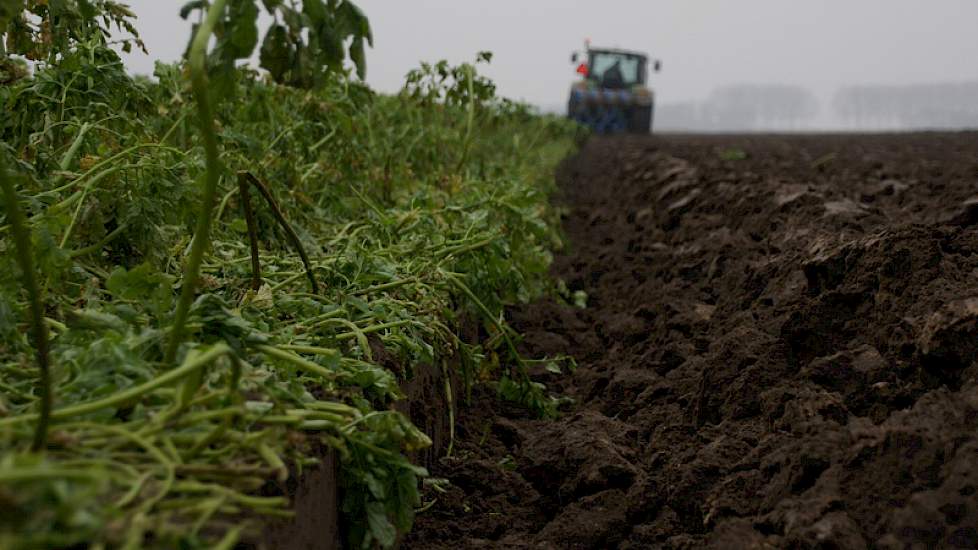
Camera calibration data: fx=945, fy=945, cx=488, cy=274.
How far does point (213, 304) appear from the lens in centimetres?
177

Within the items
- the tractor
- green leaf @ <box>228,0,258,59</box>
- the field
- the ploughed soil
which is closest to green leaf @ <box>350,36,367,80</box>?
the field

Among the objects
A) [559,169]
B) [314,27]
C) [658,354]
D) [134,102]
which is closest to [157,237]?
[134,102]

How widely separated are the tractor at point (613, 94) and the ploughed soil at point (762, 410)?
789 inches

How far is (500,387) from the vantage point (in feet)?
10.6

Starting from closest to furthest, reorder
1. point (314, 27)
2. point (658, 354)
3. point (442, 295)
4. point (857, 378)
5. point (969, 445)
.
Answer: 1. point (314, 27)
2. point (969, 445)
3. point (857, 378)
4. point (442, 295)
5. point (658, 354)

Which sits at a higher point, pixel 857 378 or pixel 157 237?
pixel 157 237

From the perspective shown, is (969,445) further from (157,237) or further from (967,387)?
(157,237)

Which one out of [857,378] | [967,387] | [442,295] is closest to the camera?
[967,387]

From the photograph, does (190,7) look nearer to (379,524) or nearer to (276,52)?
(276,52)

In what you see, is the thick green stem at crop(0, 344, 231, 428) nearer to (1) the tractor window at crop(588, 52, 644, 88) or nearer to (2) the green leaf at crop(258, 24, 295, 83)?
(2) the green leaf at crop(258, 24, 295, 83)

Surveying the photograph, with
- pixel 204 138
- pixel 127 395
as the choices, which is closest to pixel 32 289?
pixel 127 395

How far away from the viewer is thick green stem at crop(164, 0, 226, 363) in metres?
1.44

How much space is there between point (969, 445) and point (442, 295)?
5.25 feet

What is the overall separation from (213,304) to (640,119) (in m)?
24.2
